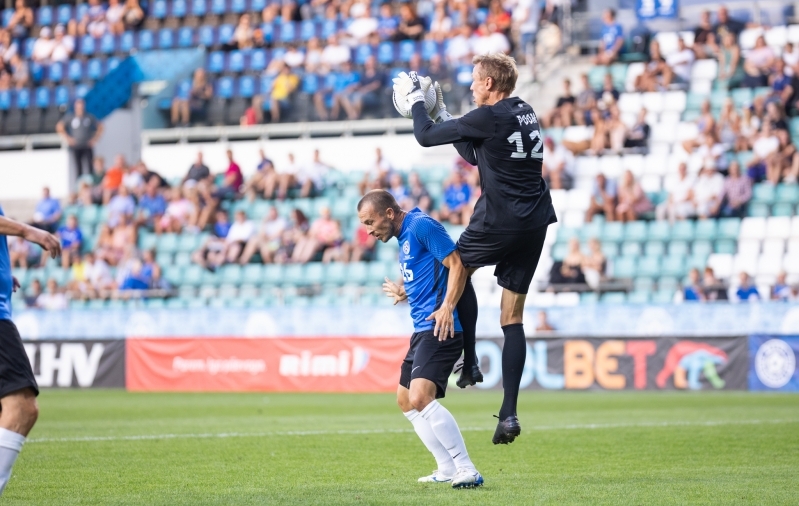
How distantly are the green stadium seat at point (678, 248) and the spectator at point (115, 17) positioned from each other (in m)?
17.2

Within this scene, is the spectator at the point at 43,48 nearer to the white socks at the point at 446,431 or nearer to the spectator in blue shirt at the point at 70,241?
the spectator in blue shirt at the point at 70,241

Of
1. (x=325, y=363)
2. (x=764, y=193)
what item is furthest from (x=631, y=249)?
(x=325, y=363)

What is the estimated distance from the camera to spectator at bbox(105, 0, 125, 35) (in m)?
31.2

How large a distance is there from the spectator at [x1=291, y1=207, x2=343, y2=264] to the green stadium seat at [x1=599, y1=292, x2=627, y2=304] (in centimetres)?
531

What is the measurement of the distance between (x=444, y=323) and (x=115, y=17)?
26476 millimetres

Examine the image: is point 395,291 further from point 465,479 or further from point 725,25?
point 725,25

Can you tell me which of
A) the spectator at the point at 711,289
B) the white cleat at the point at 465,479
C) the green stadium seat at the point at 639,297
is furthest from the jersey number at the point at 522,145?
the green stadium seat at the point at 639,297

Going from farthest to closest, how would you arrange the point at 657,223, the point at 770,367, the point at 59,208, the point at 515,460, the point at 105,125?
1. the point at 105,125
2. the point at 59,208
3. the point at 657,223
4. the point at 770,367
5. the point at 515,460

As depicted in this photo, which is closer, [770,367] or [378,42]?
[770,367]

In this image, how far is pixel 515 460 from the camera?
9.09 m

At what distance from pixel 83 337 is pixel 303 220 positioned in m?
4.55

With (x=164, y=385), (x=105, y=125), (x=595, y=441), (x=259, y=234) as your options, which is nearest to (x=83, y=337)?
(x=164, y=385)

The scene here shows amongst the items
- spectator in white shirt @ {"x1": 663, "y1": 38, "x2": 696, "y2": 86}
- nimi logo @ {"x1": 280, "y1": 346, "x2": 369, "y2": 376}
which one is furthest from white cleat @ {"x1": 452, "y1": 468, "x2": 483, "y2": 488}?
spectator in white shirt @ {"x1": 663, "y1": 38, "x2": 696, "y2": 86}

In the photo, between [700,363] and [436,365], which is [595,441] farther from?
[700,363]
